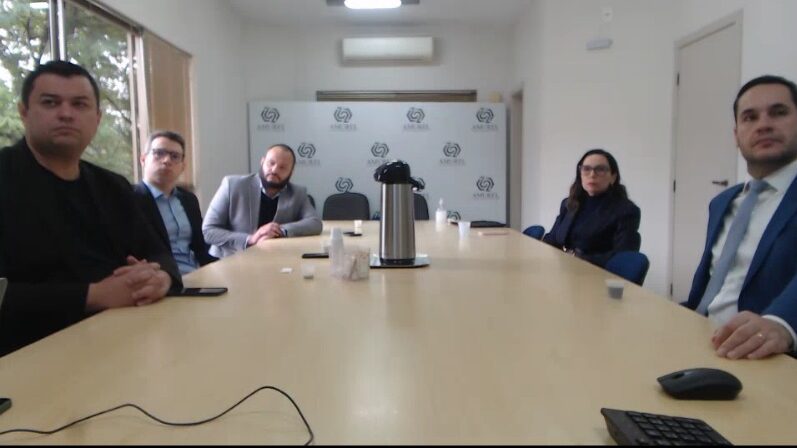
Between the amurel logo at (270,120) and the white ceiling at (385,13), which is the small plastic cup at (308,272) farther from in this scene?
the amurel logo at (270,120)

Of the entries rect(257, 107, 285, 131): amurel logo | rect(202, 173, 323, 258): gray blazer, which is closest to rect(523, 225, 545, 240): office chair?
rect(202, 173, 323, 258): gray blazer

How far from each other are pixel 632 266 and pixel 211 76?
4.85 m

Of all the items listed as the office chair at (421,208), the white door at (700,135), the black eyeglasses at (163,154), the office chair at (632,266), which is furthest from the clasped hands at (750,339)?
the office chair at (421,208)

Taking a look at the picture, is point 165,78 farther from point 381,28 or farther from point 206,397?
point 206,397

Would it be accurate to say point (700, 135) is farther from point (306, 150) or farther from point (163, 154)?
point (306, 150)

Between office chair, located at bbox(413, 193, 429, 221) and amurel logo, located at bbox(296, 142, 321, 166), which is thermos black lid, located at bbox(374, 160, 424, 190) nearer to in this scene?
office chair, located at bbox(413, 193, 429, 221)

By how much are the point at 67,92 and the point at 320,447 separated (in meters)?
1.64

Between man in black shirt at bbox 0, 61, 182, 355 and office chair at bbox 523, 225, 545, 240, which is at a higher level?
man in black shirt at bbox 0, 61, 182, 355

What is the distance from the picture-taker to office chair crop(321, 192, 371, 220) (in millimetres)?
6293

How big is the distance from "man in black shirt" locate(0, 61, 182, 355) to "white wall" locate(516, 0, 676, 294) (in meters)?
4.21

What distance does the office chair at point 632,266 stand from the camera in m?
1.96

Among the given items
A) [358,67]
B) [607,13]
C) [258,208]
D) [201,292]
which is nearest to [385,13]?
[358,67]

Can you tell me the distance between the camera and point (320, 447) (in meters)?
0.66

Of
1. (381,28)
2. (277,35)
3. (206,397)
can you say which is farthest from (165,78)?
(206,397)
